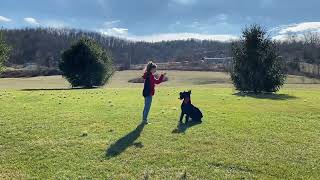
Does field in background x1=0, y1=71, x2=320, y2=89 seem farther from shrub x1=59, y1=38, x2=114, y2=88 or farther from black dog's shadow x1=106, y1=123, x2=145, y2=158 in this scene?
black dog's shadow x1=106, y1=123, x2=145, y2=158

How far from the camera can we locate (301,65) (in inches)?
5600

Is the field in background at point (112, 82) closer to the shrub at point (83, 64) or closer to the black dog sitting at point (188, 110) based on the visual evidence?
the shrub at point (83, 64)

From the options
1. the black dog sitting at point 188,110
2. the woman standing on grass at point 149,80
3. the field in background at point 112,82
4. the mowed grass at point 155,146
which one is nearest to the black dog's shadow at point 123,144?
the mowed grass at point 155,146

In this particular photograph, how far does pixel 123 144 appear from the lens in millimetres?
14656

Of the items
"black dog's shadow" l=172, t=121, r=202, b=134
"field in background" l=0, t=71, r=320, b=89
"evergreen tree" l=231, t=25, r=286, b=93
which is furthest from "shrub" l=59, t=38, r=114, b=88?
"black dog's shadow" l=172, t=121, r=202, b=134

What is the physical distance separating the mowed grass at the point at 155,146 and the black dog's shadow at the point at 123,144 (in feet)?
0.10

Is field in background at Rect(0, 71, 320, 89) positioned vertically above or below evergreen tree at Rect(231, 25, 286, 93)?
below

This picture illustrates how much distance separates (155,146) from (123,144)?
110cm

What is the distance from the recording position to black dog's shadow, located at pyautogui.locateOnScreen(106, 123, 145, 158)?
1376 cm

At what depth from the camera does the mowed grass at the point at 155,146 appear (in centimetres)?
Answer: 1223

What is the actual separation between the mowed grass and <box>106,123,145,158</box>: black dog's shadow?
3 cm

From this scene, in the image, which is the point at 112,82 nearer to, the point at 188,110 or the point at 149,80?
the point at 188,110

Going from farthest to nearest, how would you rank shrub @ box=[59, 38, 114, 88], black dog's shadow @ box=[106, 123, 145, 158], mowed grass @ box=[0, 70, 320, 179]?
shrub @ box=[59, 38, 114, 88]
black dog's shadow @ box=[106, 123, 145, 158]
mowed grass @ box=[0, 70, 320, 179]

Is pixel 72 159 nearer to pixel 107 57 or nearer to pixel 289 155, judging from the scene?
pixel 289 155
